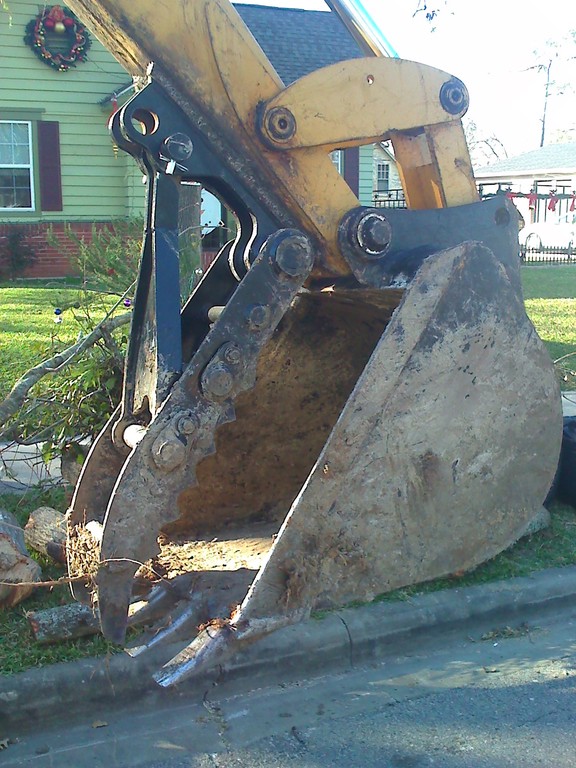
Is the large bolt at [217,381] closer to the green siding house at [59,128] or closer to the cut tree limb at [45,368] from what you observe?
the cut tree limb at [45,368]

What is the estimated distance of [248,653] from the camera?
12.3 ft

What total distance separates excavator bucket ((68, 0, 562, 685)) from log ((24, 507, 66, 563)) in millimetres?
496

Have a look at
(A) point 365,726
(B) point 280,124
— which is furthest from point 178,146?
(A) point 365,726

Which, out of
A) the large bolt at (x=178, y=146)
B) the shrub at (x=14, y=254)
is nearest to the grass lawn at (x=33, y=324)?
the shrub at (x=14, y=254)

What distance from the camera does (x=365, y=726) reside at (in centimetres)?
346

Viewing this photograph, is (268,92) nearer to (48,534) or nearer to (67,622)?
(67,622)

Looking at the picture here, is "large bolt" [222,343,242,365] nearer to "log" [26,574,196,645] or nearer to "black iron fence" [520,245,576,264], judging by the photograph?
"log" [26,574,196,645]

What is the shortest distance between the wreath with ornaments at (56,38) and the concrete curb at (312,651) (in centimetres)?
1597

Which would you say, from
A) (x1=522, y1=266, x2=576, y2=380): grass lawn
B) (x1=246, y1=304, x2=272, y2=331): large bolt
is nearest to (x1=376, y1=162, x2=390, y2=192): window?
(x1=522, y1=266, x2=576, y2=380): grass lawn

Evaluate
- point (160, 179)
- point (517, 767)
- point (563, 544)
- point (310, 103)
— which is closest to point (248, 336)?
point (160, 179)

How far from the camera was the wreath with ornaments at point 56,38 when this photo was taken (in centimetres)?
1748

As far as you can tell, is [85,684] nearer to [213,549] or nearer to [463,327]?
[213,549]

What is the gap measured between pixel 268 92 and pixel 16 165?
15.4 m

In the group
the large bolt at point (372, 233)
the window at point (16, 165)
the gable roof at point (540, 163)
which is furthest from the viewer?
the gable roof at point (540, 163)
